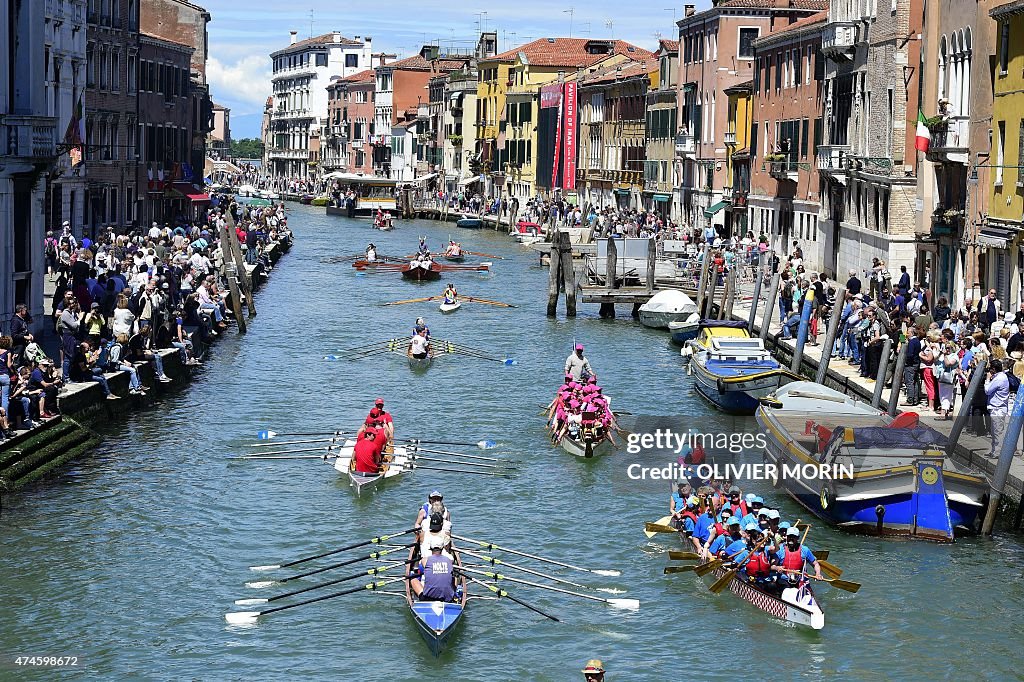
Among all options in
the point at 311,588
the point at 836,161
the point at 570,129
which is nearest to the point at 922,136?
the point at 836,161

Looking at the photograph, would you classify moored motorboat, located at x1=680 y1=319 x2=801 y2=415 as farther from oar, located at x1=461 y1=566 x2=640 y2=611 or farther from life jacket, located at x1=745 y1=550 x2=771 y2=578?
life jacket, located at x1=745 y1=550 x2=771 y2=578

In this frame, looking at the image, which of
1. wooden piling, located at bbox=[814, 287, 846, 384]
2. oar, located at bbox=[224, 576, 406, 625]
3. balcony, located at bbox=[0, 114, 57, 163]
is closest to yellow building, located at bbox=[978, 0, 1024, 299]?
wooden piling, located at bbox=[814, 287, 846, 384]

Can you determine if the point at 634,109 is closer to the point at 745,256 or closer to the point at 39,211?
the point at 745,256

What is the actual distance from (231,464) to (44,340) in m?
7.72

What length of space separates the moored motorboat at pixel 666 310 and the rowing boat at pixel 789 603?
30.9 m

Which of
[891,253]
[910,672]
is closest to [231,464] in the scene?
[910,672]

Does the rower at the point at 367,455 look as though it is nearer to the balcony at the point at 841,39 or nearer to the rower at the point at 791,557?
the rower at the point at 791,557

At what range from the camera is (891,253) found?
52312 mm

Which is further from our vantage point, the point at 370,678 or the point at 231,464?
the point at 231,464

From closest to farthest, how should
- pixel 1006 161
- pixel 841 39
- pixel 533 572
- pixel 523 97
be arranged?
pixel 533 572
pixel 1006 161
pixel 841 39
pixel 523 97

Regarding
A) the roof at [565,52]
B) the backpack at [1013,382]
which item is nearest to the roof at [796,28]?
the backpack at [1013,382]

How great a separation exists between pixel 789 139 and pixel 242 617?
2066 inches

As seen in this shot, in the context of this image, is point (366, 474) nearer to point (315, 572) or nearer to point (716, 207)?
point (315, 572)

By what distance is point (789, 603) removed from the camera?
2275cm
